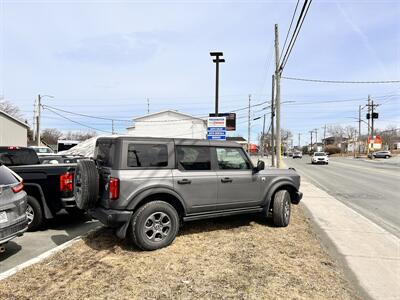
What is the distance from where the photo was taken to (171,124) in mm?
58312

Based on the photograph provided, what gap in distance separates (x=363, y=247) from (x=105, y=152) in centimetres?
482

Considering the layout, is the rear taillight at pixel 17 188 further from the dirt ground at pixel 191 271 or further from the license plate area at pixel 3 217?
the dirt ground at pixel 191 271

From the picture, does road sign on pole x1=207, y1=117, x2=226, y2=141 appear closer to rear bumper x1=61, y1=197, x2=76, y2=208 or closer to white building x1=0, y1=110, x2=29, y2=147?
rear bumper x1=61, y1=197, x2=76, y2=208

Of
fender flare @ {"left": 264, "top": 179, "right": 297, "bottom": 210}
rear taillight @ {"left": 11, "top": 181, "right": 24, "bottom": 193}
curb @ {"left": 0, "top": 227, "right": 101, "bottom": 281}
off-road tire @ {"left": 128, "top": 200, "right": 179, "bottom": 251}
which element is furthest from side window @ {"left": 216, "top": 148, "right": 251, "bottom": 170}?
rear taillight @ {"left": 11, "top": 181, "right": 24, "bottom": 193}

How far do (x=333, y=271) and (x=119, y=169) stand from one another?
11.2ft

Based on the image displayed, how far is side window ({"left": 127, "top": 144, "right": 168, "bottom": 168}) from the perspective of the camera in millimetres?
5836

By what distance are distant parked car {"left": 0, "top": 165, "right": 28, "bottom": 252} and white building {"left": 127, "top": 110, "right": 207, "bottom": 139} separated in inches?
2051

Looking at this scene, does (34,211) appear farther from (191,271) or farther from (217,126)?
(217,126)

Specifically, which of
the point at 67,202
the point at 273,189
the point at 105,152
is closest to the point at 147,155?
the point at 105,152

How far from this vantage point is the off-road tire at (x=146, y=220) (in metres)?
5.64

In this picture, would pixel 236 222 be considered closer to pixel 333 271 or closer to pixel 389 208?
pixel 333 271

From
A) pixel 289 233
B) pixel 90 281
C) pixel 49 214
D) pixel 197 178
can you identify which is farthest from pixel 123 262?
pixel 289 233

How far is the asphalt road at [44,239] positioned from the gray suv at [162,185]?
3.55 ft

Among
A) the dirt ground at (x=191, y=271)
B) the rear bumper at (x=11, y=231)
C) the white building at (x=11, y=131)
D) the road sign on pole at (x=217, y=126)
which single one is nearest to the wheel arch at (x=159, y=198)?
the dirt ground at (x=191, y=271)
